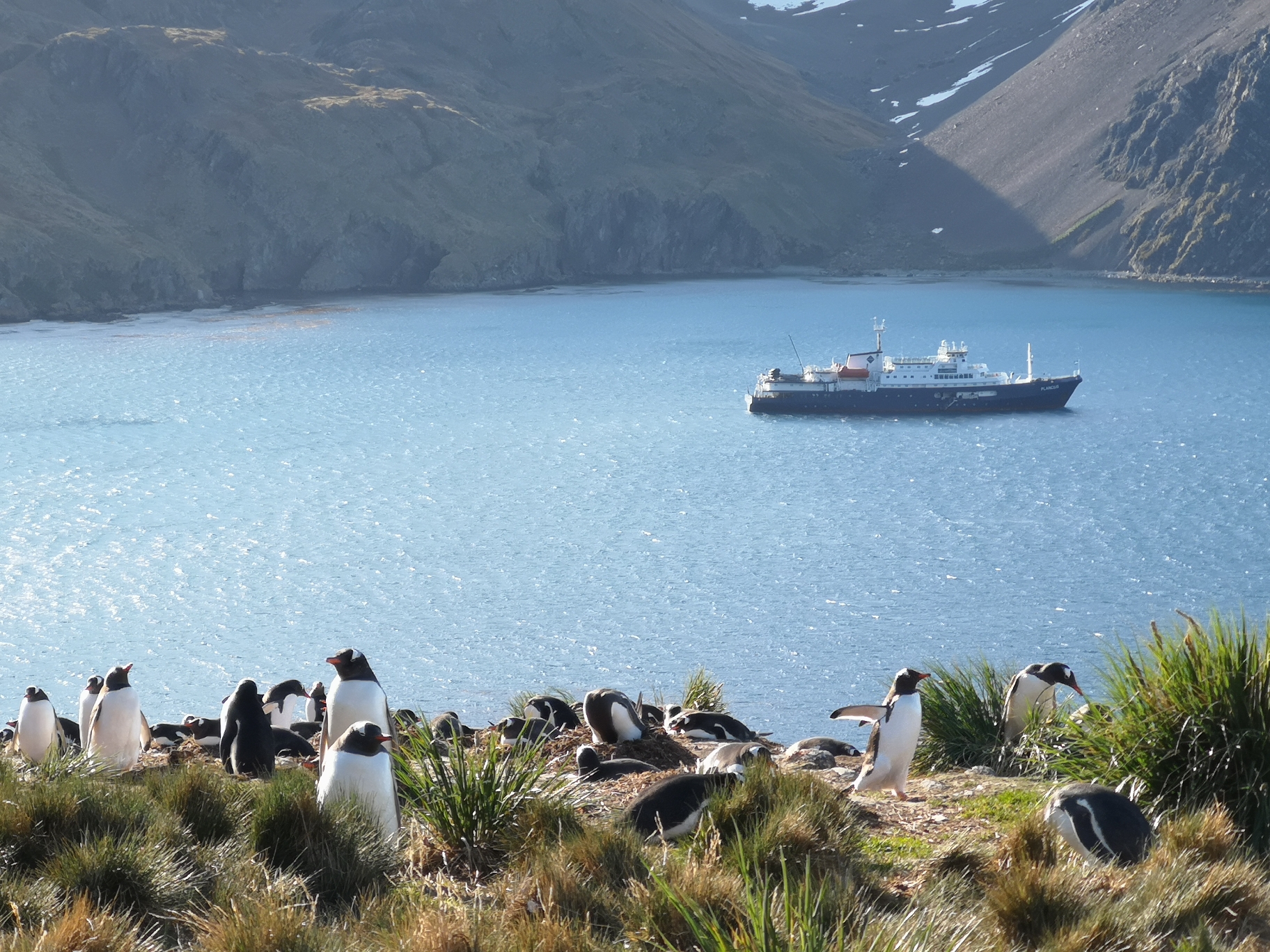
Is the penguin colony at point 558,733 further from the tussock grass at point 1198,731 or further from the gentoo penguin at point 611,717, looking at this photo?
the tussock grass at point 1198,731

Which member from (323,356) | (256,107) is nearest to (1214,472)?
(323,356)

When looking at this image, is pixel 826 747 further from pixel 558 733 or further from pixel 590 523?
pixel 590 523

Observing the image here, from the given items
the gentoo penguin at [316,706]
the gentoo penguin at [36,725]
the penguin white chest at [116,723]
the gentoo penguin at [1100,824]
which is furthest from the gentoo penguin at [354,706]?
the gentoo penguin at [316,706]

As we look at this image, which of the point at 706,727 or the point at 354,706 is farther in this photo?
the point at 706,727

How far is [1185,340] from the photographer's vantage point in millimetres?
110938

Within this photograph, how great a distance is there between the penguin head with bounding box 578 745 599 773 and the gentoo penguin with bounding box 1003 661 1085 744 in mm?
4491

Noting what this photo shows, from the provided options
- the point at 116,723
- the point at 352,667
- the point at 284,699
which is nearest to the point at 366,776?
the point at 352,667

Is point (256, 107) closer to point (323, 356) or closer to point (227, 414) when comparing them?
point (323, 356)

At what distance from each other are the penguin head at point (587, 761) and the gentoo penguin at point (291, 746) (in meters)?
3.87

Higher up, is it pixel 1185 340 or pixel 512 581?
pixel 1185 340

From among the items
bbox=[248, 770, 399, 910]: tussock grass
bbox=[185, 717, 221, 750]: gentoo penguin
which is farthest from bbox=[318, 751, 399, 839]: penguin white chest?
bbox=[185, 717, 221, 750]: gentoo penguin

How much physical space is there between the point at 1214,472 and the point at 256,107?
172m

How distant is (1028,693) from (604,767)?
483 cm

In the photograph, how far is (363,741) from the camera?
338 inches
